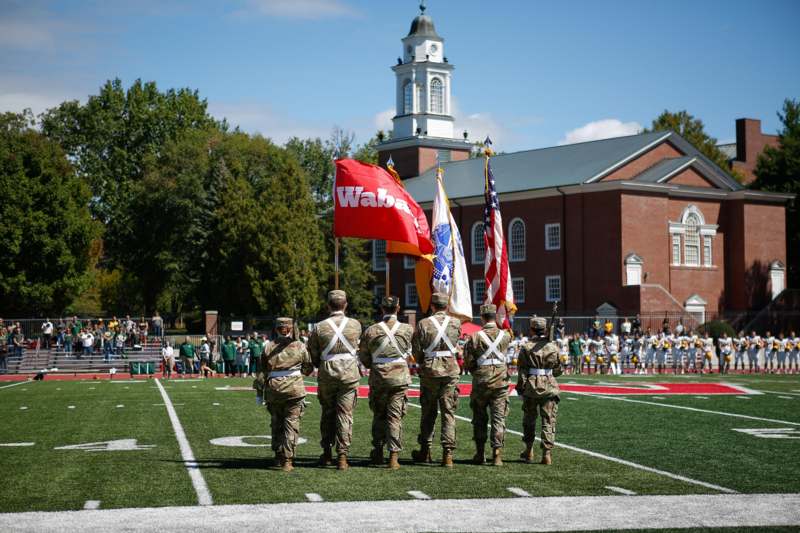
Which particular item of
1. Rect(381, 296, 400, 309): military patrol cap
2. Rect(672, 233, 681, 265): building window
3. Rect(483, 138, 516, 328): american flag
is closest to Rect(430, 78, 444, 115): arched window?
Rect(672, 233, 681, 265): building window

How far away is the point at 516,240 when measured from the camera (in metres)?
62.5

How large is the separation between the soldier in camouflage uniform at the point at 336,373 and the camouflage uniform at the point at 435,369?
2.84 ft

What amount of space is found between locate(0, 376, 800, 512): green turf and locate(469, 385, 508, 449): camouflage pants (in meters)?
0.43

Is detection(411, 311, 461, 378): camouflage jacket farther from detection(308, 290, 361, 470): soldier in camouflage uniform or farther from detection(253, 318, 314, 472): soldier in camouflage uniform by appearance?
detection(253, 318, 314, 472): soldier in camouflage uniform

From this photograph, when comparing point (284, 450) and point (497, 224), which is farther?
point (497, 224)

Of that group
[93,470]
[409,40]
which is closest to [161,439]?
[93,470]

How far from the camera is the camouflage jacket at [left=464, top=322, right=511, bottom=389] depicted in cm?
1345

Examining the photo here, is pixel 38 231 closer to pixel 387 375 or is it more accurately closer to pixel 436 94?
pixel 436 94

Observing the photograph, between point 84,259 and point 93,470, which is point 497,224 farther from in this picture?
point 84,259

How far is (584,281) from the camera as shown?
57.4 metres

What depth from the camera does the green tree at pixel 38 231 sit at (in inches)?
2306

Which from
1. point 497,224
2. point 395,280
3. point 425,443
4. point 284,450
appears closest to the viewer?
point 284,450

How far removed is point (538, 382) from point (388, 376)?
1.98 m

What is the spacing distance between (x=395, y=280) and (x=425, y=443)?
2235 inches
